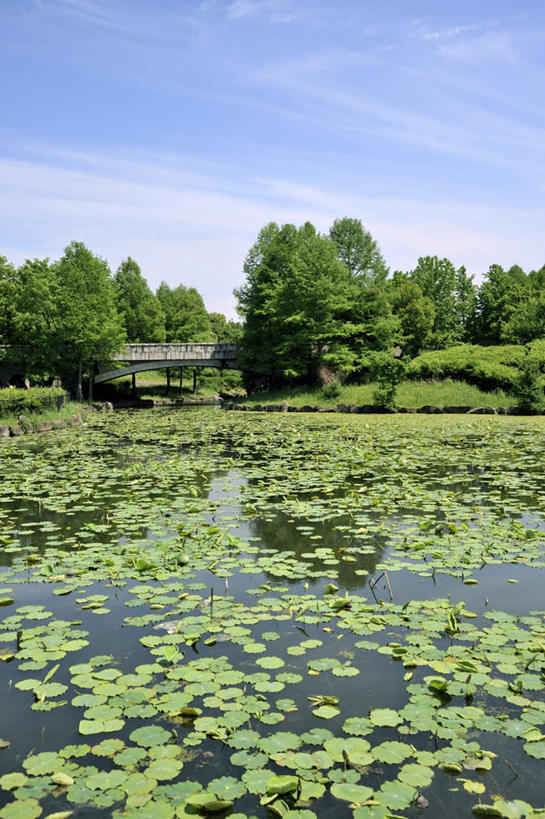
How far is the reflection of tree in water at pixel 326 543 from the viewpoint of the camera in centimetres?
561

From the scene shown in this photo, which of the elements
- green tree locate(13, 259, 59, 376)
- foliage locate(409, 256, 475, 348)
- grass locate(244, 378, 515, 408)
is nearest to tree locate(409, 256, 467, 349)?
foliage locate(409, 256, 475, 348)

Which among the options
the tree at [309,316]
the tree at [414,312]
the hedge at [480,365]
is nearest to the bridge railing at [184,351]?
the tree at [309,316]

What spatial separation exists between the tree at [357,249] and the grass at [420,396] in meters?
16.0

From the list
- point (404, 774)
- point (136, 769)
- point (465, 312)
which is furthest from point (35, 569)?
point (465, 312)

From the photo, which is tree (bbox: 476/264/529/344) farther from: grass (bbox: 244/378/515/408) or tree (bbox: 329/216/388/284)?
grass (bbox: 244/378/515/408)

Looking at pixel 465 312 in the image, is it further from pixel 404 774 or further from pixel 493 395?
pixel 404 774

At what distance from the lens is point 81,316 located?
36.7m

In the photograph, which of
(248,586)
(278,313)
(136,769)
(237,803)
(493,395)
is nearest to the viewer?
(237,803)

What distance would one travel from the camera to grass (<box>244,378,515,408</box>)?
28.5m

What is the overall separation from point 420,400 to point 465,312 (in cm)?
3187

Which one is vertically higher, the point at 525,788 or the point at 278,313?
the point at 278,313

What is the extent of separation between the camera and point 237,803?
8.52ft

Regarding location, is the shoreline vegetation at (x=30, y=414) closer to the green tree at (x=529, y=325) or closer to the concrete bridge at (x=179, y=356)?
the concrete bridge at (x=179, y=356)

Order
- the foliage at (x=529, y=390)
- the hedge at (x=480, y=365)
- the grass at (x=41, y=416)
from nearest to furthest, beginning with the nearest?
the grass at (x=41, y=416) < the foliage at (x=529, y=390) < the hedge at (x=480, y=365)
